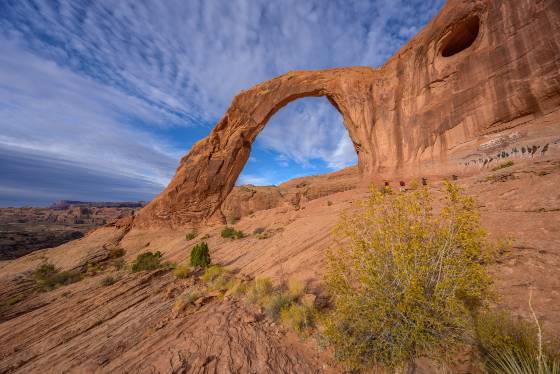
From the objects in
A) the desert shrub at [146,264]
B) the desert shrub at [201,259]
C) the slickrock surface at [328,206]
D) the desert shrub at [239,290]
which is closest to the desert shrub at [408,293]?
the slickrock surface at [328,206]

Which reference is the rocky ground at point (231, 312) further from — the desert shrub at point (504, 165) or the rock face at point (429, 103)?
the rock face at point (429, 103)

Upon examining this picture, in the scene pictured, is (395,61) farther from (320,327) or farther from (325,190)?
(320,327)

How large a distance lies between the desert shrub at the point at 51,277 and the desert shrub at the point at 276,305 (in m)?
12.1

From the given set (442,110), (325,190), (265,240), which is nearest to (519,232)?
(265,240)

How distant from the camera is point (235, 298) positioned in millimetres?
4812

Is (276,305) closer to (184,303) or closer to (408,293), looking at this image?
(184,303)

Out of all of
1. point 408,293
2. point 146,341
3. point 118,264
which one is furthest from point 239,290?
point 118,264

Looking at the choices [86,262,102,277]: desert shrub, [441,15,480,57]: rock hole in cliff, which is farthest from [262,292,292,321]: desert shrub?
[441,15,480,57]: rock hole in cliff

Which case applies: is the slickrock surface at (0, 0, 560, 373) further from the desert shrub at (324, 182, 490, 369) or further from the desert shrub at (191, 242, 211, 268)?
the desert shrub at (191, 242, 211, 268)

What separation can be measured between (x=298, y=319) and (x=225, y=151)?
16.5 metres

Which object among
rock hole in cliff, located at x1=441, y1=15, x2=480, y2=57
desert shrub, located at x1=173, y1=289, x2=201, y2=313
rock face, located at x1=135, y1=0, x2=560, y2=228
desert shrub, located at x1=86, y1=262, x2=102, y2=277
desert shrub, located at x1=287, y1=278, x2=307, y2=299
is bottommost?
desert shrub, located at x1=86, y1=262, x2=102, y2=277

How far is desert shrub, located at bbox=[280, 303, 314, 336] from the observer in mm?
3260

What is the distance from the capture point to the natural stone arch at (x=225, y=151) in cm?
1761

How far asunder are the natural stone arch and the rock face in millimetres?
82
